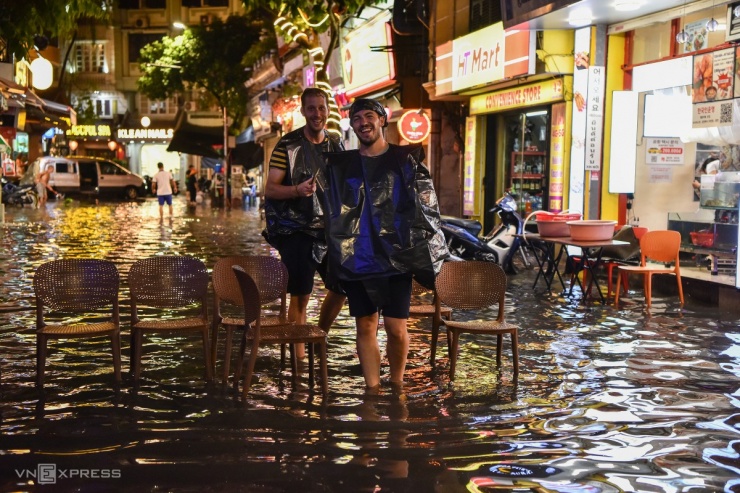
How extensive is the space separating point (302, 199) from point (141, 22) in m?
67.7

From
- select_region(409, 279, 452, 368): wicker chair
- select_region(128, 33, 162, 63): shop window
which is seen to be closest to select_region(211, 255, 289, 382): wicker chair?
select_region(409, 279, 452, 368): wicker chair

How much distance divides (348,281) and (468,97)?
1477cm

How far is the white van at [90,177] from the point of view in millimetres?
46281

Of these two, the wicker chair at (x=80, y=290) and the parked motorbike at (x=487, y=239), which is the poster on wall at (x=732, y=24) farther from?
the wicker chair at (x=80, y=290)

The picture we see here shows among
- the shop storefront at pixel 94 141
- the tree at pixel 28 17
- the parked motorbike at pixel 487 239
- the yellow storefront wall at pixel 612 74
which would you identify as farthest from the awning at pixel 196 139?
the tree at pixel 28 17

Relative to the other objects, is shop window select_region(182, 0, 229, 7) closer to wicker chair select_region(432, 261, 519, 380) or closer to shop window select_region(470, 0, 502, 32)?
shop window select_region(470, 0, 502, 32)

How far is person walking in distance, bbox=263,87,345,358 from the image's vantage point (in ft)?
22.5

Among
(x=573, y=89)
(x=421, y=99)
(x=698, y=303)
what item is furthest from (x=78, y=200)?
(x=698, y=303)

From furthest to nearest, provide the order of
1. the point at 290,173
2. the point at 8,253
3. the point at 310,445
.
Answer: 1. the point at 8,253
2. the point at 290,173
3. the point at 310,445

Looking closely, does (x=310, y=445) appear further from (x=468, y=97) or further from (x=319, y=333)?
(x=468, y=97)

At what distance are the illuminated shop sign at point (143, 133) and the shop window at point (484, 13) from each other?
50963 millimetres

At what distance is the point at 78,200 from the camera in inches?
1809

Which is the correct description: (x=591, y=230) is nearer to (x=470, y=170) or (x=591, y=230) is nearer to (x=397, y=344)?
(x=397, y=344)

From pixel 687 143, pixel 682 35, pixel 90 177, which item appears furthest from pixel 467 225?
pixel 90 177
